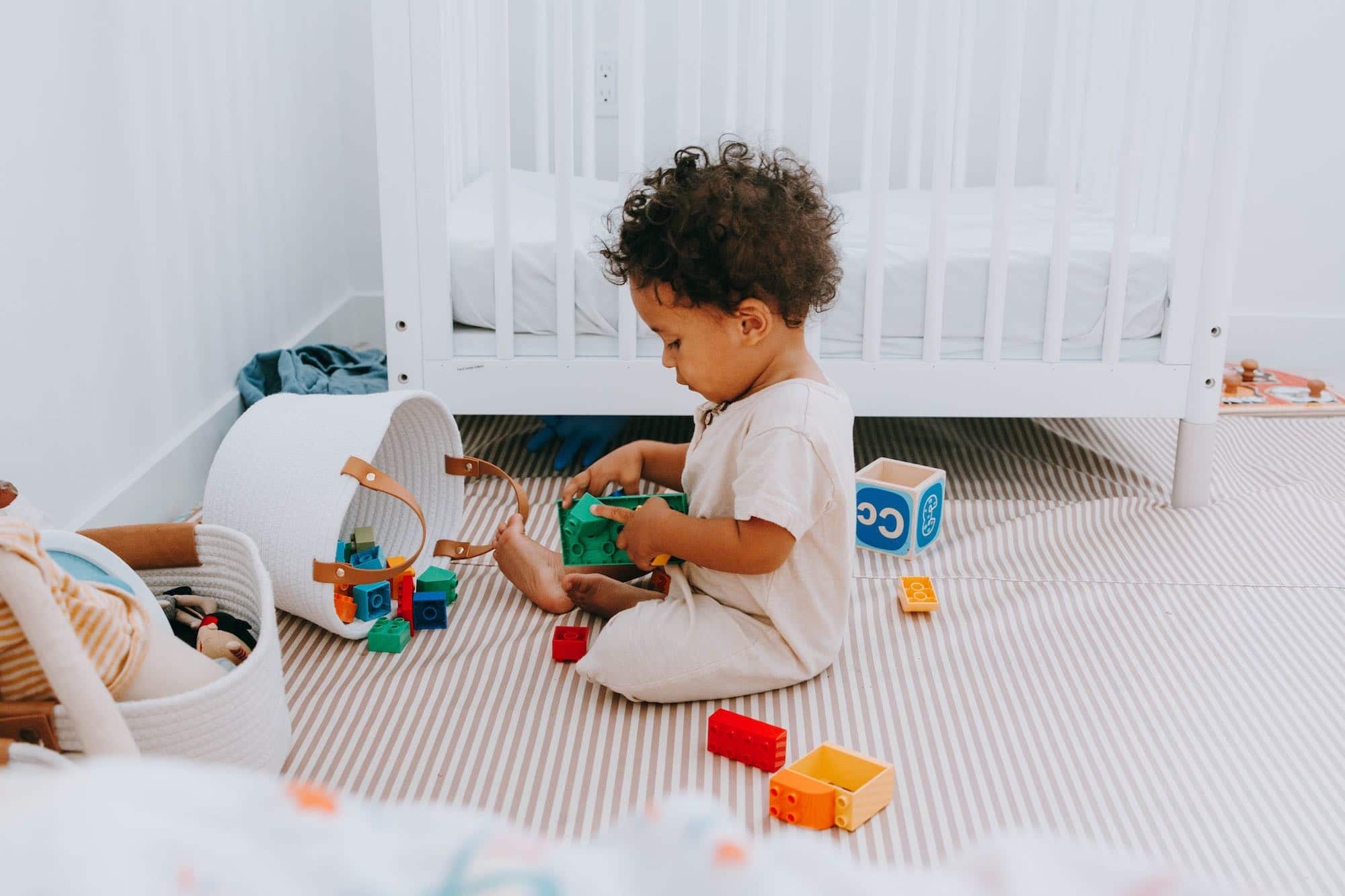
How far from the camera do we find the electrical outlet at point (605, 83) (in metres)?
2.52

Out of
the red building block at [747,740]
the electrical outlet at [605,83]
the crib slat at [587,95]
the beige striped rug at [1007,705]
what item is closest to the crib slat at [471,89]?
the crib slat at [587,95]

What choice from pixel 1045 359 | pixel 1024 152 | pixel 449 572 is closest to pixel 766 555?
pixel 449 572

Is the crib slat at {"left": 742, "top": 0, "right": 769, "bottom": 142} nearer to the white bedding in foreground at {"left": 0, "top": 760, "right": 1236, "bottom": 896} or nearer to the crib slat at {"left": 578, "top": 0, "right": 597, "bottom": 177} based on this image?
the crib slat at {"left": 578, "top": 0, "right": 597, "bottom": 177}

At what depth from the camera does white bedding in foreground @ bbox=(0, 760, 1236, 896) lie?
0.30 m

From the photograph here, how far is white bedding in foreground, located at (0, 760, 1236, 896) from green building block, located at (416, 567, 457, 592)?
104cm

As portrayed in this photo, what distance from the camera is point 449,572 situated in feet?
4.60

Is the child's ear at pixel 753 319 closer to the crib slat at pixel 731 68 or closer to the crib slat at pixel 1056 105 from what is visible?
the crib slat at pixel 731 68

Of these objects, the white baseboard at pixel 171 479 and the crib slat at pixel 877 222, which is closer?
the white baseboard at pixel 171 479

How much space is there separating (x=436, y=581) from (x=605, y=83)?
59.1 inches

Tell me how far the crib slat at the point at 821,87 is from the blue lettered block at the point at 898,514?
42 cm

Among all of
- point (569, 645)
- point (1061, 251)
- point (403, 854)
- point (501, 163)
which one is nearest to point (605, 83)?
point (501, 163)

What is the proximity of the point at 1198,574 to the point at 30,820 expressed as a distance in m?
1.44

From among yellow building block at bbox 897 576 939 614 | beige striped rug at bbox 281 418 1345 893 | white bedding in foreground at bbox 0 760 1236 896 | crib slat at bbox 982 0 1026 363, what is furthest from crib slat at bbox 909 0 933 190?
white bedding in foreground at bbox 0 760 1236 896

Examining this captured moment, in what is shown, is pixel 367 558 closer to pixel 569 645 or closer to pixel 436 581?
pixel 436 581
